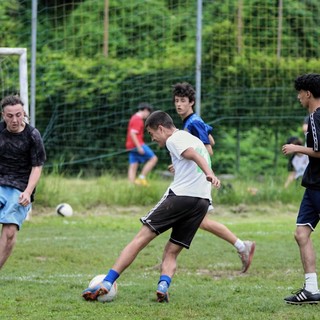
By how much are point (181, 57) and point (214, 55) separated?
2.50 feet

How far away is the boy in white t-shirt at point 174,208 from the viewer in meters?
7.23

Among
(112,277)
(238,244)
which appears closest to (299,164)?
(238,244)

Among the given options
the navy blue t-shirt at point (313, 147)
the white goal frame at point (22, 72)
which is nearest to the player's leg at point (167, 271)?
the navy blue t-shirt at point (313, 147)

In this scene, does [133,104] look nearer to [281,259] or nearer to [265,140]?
[265,140]

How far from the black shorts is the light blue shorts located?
133 centimetres

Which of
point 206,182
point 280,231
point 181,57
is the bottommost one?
point 280,231

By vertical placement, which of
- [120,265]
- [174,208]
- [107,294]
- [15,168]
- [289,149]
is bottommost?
[107,294]

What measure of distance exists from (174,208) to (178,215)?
0.26 feet

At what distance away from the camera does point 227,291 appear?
309 inches

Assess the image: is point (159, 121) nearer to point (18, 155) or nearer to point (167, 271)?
point (167, 271)

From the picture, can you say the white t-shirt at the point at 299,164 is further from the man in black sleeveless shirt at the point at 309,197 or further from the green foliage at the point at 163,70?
the man in black sleeveless shirt at the point at 309,197

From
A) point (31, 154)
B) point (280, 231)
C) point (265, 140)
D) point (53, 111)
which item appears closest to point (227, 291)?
point (31, 154)

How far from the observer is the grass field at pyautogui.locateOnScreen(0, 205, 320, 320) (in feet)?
22.5

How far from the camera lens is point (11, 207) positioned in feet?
26.1
